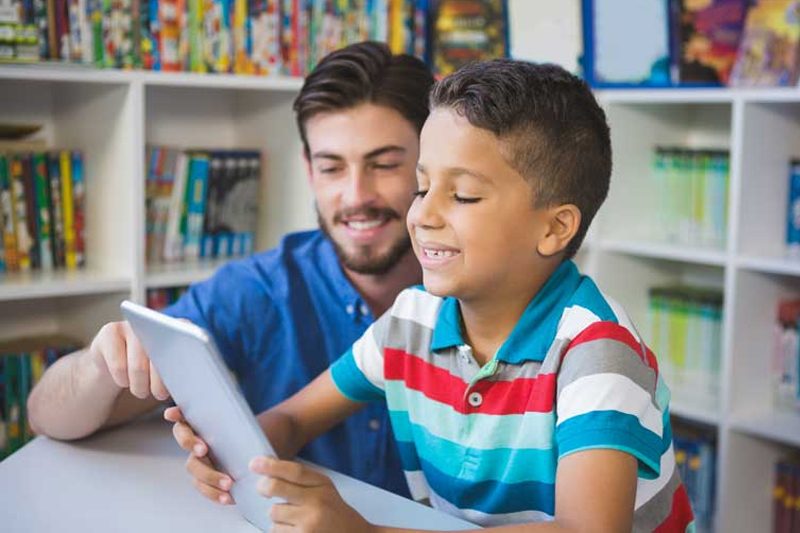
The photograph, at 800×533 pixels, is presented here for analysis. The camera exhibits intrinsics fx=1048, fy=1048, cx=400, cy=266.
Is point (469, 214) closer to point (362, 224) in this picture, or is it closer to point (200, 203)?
point (362, 224)

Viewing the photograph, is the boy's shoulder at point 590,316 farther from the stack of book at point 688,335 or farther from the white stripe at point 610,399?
the stack of book at point 688,335

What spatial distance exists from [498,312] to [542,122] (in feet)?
0.72

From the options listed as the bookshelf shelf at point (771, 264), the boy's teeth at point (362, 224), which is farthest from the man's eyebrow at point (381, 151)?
the bookshelf shelf at point (771, 264)

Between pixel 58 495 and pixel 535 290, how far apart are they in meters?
0.59

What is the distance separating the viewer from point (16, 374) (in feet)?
7.43

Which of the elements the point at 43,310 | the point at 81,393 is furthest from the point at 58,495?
the point at 43,310

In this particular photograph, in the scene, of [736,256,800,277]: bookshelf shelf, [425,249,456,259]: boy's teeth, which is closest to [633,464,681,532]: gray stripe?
[425,249,456,259]: boy's teeth

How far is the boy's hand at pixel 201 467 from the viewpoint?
109 cm

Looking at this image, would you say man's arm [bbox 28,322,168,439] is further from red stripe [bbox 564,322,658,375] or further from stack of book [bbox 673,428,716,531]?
stack of book [bbox 673,428,716,531]

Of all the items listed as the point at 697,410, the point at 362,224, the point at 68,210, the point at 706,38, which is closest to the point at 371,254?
the point at 362,224

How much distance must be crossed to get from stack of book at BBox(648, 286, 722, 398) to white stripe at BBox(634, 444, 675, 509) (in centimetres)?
165

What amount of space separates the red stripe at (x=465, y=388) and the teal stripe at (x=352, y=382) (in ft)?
0.20

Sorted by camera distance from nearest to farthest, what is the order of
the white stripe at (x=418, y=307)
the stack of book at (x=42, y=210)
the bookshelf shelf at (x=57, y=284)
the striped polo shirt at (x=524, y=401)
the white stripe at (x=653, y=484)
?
1. the striped polo shirt at (x=524, y=401)
2. the white stripe at (x=653, y=484)
3. the white stripe at (x=418, y=307)
4. the bookshelf shelf at (x=57, y=284)
5. the stack of book at (x=42, y=210)

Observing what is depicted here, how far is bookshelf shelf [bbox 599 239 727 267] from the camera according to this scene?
2.60 m
